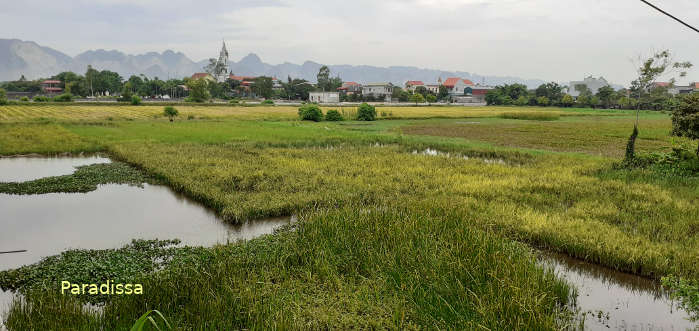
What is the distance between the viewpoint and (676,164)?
13336 millimetres

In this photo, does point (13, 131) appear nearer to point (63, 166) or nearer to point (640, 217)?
point (63, 166)

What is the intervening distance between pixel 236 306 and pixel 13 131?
26776mm

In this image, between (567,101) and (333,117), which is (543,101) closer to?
(567,101)

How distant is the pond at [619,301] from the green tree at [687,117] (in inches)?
358

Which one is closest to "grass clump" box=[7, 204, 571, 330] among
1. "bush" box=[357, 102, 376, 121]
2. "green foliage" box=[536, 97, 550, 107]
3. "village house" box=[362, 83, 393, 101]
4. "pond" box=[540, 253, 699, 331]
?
"pond" box=[540, 253, 699, 331]

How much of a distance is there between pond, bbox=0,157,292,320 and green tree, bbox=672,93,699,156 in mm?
12518

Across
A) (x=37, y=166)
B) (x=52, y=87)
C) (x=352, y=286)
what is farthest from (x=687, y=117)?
(x=52, y=87)

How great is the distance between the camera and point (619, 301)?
19.5 ft

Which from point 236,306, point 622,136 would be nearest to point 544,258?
point 236,306

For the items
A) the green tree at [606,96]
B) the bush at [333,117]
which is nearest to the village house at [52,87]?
the bush at [333,117]

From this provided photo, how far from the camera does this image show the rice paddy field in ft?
15.8

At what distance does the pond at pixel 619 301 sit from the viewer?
17.6 ft

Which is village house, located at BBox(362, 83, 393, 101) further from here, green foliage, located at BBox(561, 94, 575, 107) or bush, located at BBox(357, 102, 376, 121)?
bush, located at BBox(357, 102, 376, 121)

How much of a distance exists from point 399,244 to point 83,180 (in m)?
10.7
